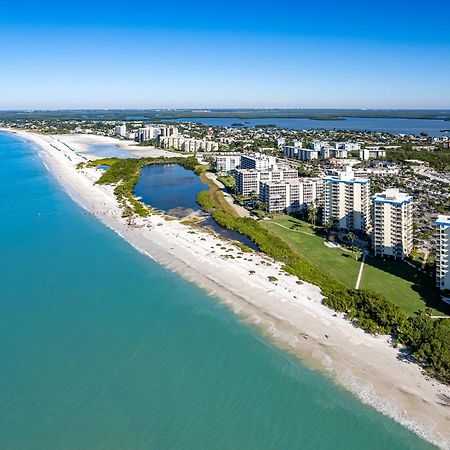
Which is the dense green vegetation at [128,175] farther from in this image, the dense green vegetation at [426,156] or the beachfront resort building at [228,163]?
the dense green vegetation at [426,156]

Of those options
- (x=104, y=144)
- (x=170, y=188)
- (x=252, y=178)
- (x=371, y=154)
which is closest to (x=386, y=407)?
(x=252, y=178)

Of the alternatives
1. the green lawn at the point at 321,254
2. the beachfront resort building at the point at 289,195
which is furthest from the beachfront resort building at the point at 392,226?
the beachfront resort building at the point at 289,195

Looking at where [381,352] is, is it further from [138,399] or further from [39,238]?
[39,238]

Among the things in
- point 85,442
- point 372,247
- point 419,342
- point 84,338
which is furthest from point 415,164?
point 85,442

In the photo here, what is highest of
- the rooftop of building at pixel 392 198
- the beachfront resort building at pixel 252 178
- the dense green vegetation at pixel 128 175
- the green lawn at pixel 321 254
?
the rooftop of building at pixel 392 198

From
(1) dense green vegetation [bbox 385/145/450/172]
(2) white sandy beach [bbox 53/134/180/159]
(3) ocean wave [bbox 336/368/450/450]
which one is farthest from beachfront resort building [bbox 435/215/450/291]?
(2) white sandy beach [bbox 53/134/180/159]

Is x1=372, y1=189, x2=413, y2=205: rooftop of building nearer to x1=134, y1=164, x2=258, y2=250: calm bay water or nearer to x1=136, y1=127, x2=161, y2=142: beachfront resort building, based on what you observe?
x1=134, y1=164, x2=258, y2=250: calm bay water

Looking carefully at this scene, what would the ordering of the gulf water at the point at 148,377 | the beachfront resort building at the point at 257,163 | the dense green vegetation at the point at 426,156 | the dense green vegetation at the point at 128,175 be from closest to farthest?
the gulf water at the point at 148,377
the dense green vegetation at the point at 128,175
the beachfront resort building at the point at 257,163
the dense green vegetation at the point at 426,156
